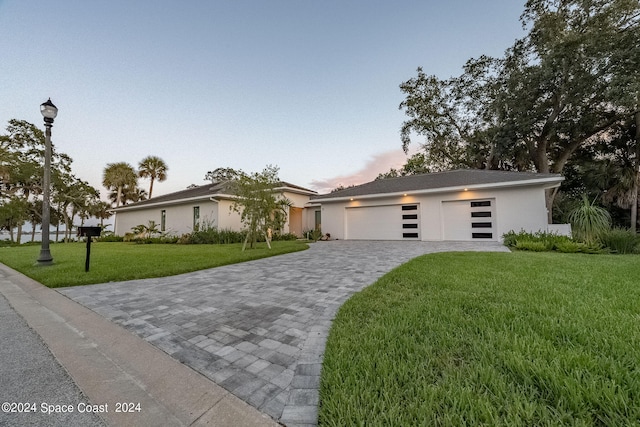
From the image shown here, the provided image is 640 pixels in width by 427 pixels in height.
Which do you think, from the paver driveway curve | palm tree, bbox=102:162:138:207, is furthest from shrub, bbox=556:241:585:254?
palm tree, bbox=102:162:138:207

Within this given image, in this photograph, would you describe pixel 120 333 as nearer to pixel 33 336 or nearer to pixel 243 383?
pixel 33 336

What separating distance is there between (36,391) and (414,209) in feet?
43.6

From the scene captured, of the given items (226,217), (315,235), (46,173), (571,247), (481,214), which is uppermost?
(46,173)

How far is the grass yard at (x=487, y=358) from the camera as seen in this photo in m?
1.31

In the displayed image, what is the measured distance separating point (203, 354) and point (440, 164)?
74.7 feet

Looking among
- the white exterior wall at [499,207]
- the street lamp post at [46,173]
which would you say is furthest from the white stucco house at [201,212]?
the street lamp post at [46,173]

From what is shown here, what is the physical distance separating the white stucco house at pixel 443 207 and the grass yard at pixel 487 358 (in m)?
8.07

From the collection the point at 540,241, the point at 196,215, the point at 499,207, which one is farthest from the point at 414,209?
the point at 196,215

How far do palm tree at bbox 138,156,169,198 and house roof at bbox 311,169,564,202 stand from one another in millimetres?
19804

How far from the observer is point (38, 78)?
8641 mm

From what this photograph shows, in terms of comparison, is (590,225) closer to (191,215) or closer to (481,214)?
(481,214)

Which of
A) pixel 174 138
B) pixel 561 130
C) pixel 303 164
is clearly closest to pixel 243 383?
pixel 174 138

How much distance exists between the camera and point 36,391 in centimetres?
166

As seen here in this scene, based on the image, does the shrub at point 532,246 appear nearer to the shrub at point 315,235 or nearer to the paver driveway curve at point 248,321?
the paver driveway curve at point 248,321
